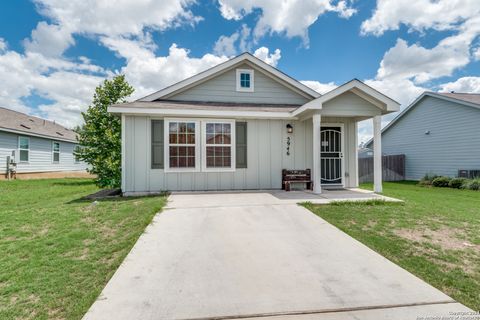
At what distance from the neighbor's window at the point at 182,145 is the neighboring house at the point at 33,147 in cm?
1111

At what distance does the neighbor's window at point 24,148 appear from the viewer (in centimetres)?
1578

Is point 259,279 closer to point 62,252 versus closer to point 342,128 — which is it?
point 62,252

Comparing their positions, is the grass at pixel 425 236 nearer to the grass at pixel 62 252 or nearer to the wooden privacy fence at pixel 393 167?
the grass at pixel 62 252

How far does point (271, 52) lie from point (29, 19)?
35.7 feet

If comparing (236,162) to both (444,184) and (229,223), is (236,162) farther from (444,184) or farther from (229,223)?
(444,184)

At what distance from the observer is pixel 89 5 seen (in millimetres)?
8320

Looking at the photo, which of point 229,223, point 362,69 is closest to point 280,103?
point 229,223

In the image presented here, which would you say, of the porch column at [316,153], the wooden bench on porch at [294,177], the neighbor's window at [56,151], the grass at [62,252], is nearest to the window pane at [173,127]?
the grass at [62,252]

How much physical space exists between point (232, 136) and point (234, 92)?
227 centimetres

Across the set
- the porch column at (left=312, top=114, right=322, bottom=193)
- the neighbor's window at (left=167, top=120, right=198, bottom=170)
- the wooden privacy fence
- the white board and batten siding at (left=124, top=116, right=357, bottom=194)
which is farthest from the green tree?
the wooden privacy fence

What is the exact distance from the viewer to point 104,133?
37.4 feet

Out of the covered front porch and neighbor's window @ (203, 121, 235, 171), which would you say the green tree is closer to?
neighbor's window @ (203, 121, 235, 171)

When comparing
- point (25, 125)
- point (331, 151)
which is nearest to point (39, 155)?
point (25, 125)

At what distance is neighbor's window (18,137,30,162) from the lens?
1578cm
